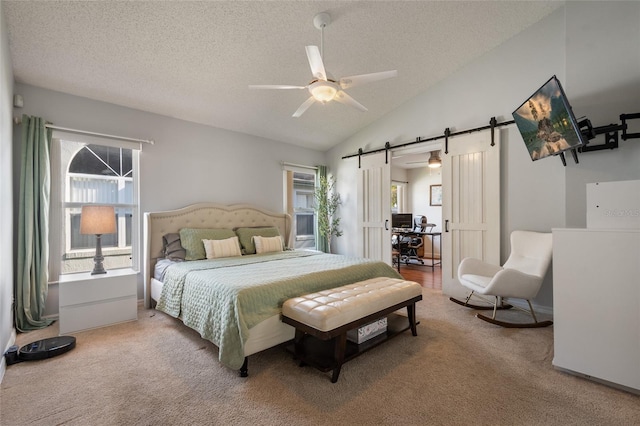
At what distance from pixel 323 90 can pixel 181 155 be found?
2.60 metres

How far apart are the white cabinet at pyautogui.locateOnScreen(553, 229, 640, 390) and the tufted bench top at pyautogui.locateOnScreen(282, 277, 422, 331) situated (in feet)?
3.62

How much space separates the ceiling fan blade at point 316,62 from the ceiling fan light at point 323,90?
0.06m

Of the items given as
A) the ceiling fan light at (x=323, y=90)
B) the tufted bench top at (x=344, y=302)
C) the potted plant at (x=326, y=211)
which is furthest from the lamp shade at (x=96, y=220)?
the potted plant at (x=326, y=211)

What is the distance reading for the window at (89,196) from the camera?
130 inches

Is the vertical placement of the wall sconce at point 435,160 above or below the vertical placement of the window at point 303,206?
above

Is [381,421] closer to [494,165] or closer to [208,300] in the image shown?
[208,300]

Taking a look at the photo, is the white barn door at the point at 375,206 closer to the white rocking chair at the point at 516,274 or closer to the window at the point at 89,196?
the white rocking chair at the point at 516,274

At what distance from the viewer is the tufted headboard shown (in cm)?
368

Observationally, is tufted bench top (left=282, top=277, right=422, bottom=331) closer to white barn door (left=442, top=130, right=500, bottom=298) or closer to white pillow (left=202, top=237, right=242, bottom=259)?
white barn door (left=442, top=130, right=500, bottom=298)

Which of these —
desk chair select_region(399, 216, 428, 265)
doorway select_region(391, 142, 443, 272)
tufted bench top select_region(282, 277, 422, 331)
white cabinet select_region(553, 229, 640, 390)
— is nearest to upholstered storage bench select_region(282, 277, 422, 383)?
tufted bench top select_region(282, 277, 422, 331)

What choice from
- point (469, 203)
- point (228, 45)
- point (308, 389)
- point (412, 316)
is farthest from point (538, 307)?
point (228, 45)

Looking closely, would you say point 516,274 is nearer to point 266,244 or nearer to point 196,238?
point 266,244

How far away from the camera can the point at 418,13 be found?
3039mm

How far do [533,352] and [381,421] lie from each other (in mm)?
1664
